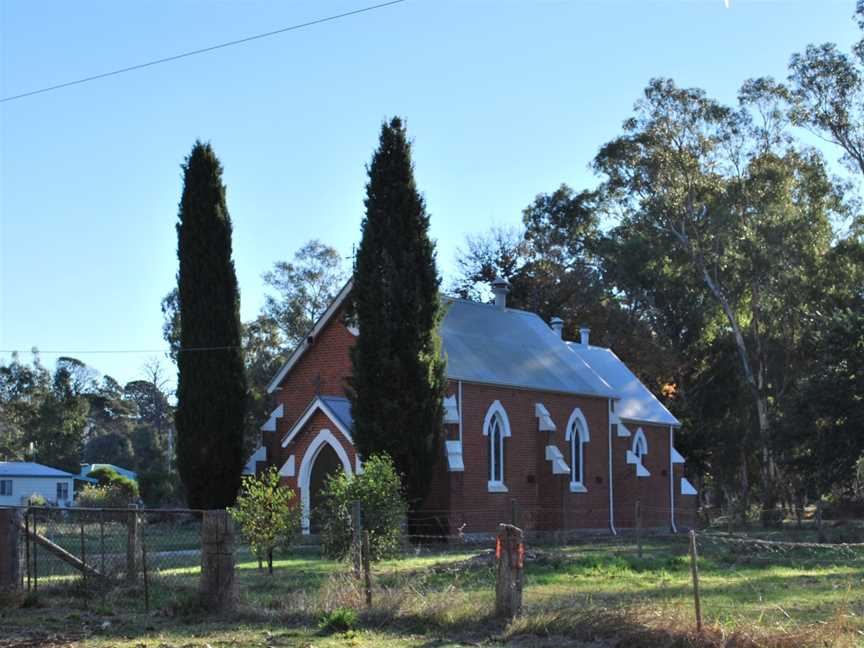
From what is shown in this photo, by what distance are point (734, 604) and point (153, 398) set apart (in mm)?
100784

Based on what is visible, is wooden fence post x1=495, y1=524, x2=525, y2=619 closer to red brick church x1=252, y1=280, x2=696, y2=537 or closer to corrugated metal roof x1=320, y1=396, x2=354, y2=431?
red brick church x1=252, y1=280, x2=696, y2=537

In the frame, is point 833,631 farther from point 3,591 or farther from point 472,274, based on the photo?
point 472,274

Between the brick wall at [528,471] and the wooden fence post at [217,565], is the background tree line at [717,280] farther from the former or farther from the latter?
the wooden fence post at [217,565]

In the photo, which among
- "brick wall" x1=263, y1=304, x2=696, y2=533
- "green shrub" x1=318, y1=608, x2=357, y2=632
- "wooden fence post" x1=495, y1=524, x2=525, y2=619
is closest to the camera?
"wooden fence post" x1=495, y1=524, x2=525, y2=619

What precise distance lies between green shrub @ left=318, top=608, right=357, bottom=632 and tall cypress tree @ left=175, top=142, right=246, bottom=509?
22.0m

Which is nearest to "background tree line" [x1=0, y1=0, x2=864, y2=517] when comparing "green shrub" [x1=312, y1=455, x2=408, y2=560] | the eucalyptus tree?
the eucalyptus tree

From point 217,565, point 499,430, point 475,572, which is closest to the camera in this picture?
point 217,565

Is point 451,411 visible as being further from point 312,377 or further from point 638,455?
point 638,455

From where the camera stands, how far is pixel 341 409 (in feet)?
115

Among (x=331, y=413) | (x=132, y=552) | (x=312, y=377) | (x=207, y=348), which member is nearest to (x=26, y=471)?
(x=312, y=377)

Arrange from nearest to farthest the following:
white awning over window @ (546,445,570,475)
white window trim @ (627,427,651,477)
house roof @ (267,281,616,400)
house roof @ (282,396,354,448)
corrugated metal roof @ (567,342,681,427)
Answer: house roof @ (282,396,354,448), house roof @ (267,281,616,400), white awning over window @ (546,445,570,475), white window trim @ (627,427,651,477), corrugated metal roof @ (567,342,681,427)

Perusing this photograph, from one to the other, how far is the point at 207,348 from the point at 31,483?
41.1 metres

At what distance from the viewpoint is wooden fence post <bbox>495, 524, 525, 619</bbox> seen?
13719 millimetres

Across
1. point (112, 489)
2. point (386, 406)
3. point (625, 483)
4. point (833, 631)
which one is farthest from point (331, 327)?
point (833, 631)
